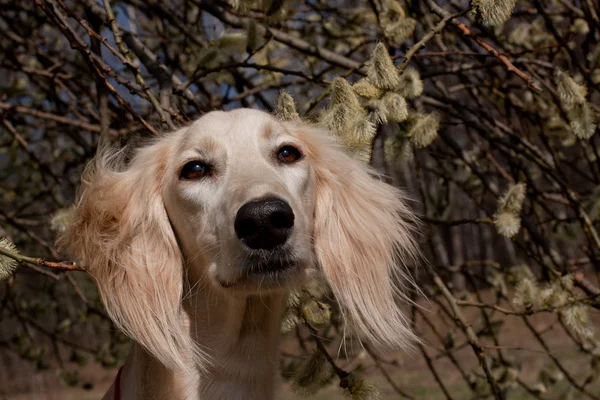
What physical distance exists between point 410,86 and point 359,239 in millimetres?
585

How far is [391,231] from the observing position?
105 inches

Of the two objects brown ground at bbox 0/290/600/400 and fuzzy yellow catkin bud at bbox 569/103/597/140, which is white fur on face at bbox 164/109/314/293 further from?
brown ground at bbox 0/290/600/400

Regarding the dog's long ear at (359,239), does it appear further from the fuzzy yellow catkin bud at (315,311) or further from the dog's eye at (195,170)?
the dog's eye at (195,170)

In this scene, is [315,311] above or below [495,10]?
below

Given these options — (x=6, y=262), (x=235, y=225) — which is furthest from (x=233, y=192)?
(x=6, y=262)

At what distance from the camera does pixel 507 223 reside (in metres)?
2.64

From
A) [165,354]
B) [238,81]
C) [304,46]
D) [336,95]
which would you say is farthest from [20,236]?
[336,95]

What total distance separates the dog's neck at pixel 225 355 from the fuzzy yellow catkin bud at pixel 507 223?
85 centimetres

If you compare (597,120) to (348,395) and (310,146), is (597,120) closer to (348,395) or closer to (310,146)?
(310,146)

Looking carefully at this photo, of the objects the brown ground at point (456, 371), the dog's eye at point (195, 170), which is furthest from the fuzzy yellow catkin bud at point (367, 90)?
the brown ground at point (456, 371)

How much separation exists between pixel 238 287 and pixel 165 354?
1.19ft

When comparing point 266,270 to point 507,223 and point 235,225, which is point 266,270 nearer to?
point 235,225

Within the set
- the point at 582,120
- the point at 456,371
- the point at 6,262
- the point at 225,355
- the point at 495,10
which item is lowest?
the point at 456,371

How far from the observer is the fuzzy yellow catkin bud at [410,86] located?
8.01 feet
